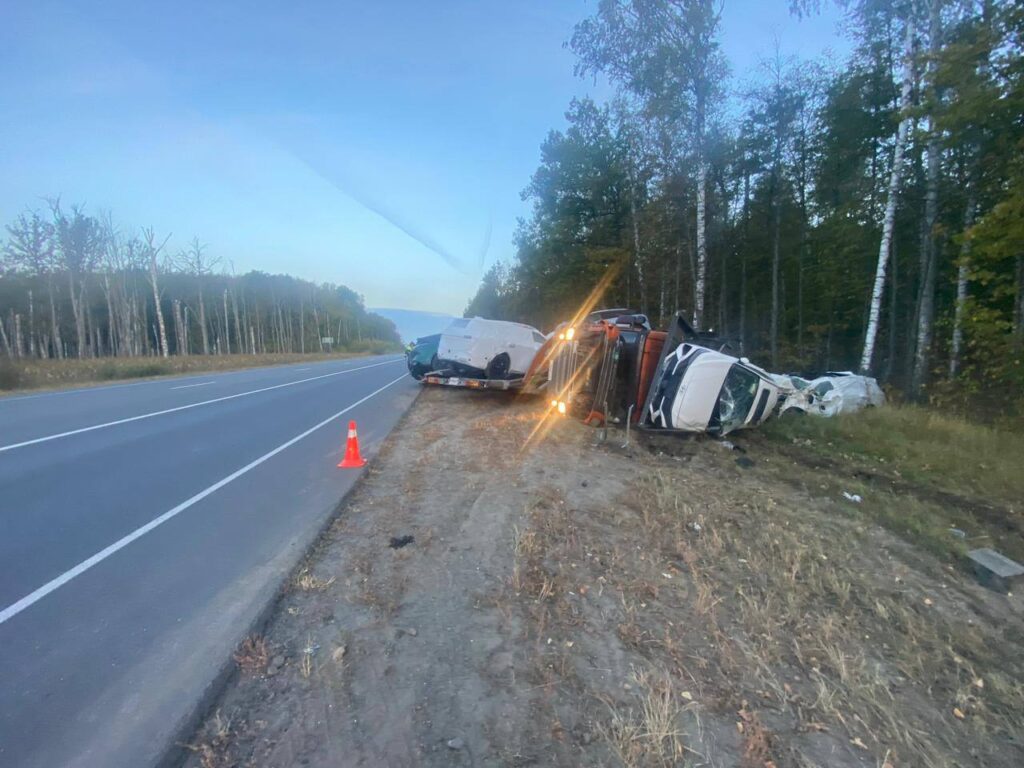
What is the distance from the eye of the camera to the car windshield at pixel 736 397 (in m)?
9.58

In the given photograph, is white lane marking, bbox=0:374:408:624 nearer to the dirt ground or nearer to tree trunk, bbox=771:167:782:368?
the dirt ground

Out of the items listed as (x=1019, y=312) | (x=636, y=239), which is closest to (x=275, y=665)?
(x=1019, y=312)

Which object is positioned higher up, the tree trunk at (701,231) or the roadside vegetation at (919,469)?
the tree trunk at (701,231)

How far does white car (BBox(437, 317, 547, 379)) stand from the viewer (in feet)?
47.5

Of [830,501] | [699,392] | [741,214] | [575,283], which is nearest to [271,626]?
[830,501]

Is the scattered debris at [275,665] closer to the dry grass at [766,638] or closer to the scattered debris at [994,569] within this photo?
the dry grass at [766,638]

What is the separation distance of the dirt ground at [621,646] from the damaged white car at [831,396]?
17.9 ft

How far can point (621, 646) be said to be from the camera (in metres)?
3.38

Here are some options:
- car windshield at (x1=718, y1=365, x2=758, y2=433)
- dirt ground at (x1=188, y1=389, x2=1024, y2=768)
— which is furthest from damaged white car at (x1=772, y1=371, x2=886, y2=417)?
dirt ground at (x1=188, y1=389, x2=1024, y2=768)

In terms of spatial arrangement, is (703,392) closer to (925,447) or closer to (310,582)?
(925,447)

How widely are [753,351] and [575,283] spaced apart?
9871mm

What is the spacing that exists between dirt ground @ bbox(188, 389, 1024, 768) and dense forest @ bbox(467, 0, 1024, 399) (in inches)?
316

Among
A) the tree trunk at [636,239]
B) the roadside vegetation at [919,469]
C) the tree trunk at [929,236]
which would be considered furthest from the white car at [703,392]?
the tree trunk at [636,239]

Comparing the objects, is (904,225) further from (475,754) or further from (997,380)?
(475,754)
